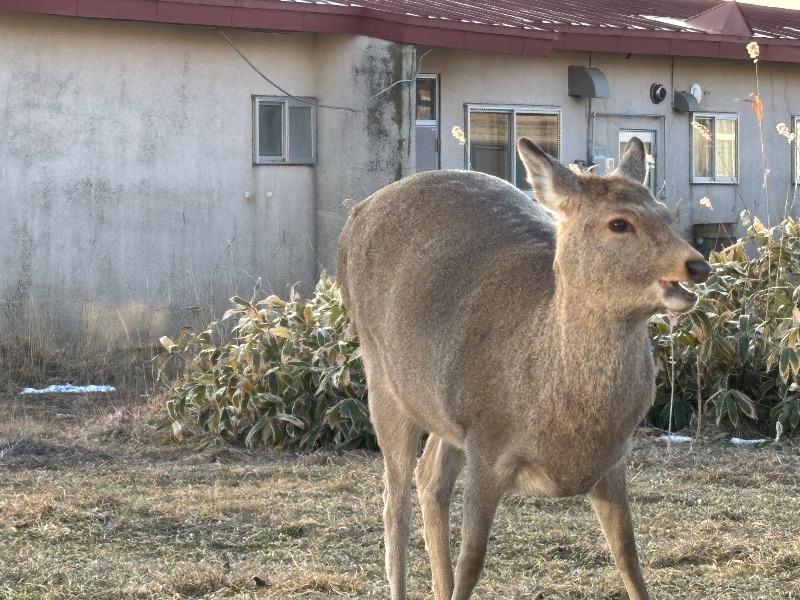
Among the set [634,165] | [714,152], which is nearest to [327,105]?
[714,152]

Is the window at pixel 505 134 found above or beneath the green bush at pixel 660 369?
above

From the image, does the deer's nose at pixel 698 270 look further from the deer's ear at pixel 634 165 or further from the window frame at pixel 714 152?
the window frame at pixel 714 152

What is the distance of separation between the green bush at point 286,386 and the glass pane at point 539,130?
755 centimetres

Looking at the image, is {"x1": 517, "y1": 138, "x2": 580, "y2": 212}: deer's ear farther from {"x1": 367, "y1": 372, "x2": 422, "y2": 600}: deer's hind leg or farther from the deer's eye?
{"x1": 367, "y1": 372, "x2": 422, "y2": 600}: deer's hind leg

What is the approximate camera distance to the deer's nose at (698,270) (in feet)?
14.5

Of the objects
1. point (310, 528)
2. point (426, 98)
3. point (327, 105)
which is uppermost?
point (426, 98)

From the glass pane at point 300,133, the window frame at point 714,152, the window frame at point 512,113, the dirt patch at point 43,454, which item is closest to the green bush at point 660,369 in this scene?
the dirt patch at point 43,454

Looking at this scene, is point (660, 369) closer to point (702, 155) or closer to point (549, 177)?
point (549, 177)

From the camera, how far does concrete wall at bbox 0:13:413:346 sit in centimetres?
1402

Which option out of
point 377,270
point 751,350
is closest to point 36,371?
point 751,350

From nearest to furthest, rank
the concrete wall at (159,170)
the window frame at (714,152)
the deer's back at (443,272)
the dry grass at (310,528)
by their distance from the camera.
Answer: the deer's back at (443,272)
the dry grass at (310,528)
the concrete wall at (159,170)
the window frame at (714,152)

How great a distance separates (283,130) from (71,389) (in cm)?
474

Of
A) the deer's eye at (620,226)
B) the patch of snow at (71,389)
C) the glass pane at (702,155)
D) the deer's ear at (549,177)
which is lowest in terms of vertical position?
the patch of snow at (71,389)

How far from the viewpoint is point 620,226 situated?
4.67m
